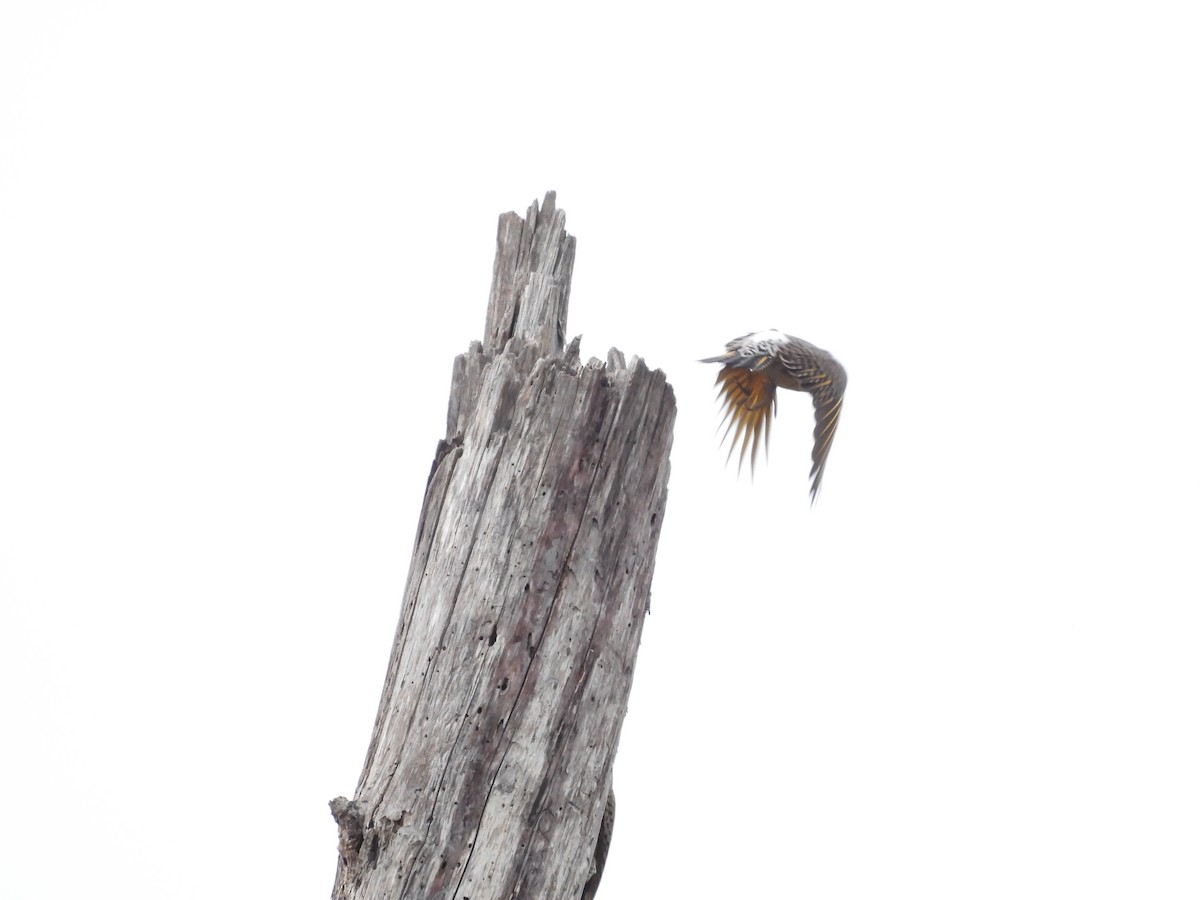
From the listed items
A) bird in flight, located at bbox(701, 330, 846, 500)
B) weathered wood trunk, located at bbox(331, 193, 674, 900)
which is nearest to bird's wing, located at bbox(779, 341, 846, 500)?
bird in flight, located at bbox(701, 330, 846, 500)

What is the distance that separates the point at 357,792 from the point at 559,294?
1.73 metres

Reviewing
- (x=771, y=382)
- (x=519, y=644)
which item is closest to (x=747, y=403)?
(x=771, y=382)

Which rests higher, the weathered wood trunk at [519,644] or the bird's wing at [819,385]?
the bird's wing at [819,385]

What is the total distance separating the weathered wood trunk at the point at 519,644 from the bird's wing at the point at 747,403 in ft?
1.34

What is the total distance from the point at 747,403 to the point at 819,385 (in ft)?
0.84

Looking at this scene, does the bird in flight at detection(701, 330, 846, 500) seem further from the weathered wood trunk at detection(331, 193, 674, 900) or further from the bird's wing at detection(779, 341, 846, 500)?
the weathered wood trunk at detection(331, 193, 674, 900)

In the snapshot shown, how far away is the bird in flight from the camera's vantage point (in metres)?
3.70

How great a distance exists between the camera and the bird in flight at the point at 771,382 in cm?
370

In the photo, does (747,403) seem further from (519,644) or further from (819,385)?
(519,644)

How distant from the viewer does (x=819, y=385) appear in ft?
12.3

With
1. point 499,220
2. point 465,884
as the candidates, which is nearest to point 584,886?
point 465,884

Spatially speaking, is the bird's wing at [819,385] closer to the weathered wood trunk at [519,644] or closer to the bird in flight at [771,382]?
the bird in flight at [771,382]

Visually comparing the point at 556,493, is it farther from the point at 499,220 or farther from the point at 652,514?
the point at 499,220

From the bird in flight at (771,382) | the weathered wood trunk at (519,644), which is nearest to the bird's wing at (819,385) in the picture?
the bird in flight at (771,382)
